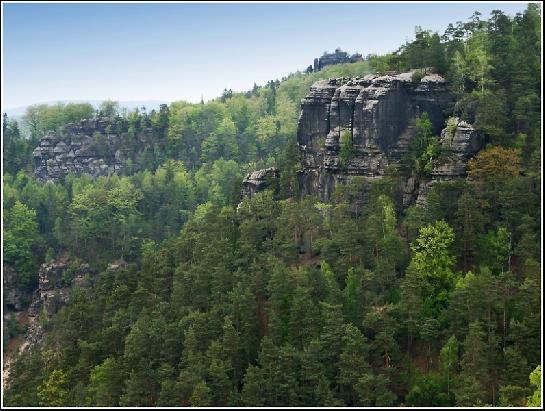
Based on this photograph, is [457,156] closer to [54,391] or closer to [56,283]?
[54,391]

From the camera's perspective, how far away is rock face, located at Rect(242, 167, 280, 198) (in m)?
61.0

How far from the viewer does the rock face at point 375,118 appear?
53.8m

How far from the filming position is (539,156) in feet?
148

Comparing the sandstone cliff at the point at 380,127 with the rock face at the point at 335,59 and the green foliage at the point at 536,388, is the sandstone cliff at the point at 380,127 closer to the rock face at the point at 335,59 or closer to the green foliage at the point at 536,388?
the green foliage at the point at 536,388

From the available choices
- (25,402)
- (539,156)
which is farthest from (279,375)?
(539,156)

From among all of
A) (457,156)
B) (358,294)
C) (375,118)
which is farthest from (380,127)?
(358,294)

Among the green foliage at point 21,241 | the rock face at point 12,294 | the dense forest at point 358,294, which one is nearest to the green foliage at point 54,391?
the dense forest at point 358,294

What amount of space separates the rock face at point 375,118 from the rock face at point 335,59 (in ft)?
301

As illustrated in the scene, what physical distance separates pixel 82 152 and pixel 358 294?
76780 millimetres

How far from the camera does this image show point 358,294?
1682 inches

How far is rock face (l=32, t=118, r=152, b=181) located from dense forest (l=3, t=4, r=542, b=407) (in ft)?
165

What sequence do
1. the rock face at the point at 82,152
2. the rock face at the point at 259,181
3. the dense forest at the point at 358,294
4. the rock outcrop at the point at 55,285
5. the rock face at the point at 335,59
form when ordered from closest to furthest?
the dense forest at the point at 358,294, the rock face at the point at 259,181, the rock outcrop at the point at 55,285, the rock face at the point at 82,152, the rock face at the point at 335,59

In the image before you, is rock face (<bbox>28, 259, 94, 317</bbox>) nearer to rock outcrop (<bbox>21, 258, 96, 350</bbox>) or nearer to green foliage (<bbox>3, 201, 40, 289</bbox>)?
rock outcrop (<bbox>21, 258, 96, 350</bbox>)

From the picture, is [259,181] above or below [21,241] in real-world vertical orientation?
above
